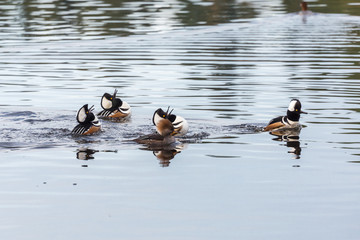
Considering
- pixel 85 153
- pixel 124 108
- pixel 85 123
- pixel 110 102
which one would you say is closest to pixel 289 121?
pixel 124 108

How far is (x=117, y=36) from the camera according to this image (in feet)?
114

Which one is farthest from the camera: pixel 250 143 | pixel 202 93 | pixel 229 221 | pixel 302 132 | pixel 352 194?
pixel 202 93

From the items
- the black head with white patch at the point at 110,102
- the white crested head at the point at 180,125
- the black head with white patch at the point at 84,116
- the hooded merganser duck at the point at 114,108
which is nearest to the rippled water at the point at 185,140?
the white crested head at the point at 180,125

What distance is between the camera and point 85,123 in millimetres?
16141

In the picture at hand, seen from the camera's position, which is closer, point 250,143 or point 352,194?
point 352,194

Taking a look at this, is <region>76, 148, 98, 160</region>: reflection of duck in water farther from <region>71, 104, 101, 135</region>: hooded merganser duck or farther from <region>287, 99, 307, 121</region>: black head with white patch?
<region>287, 99, 307, 121</region>: black head with white patch

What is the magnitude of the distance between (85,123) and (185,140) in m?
1.98

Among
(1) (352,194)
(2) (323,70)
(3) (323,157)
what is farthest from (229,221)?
(2) (323,70)

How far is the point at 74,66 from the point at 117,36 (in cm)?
841

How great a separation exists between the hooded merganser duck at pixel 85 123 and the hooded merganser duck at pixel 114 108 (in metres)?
1.66

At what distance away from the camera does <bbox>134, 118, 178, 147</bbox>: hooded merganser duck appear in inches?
597

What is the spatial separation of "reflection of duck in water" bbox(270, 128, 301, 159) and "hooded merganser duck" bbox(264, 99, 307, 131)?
0.10 m

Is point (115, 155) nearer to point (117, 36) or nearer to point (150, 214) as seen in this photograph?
point (150, 214)

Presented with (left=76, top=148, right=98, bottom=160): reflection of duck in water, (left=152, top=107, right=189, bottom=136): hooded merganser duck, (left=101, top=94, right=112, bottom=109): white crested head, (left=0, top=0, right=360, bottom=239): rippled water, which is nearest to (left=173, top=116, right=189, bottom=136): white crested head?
(left=152, top=107, right=189, bottom=136): hooded merganser duck
